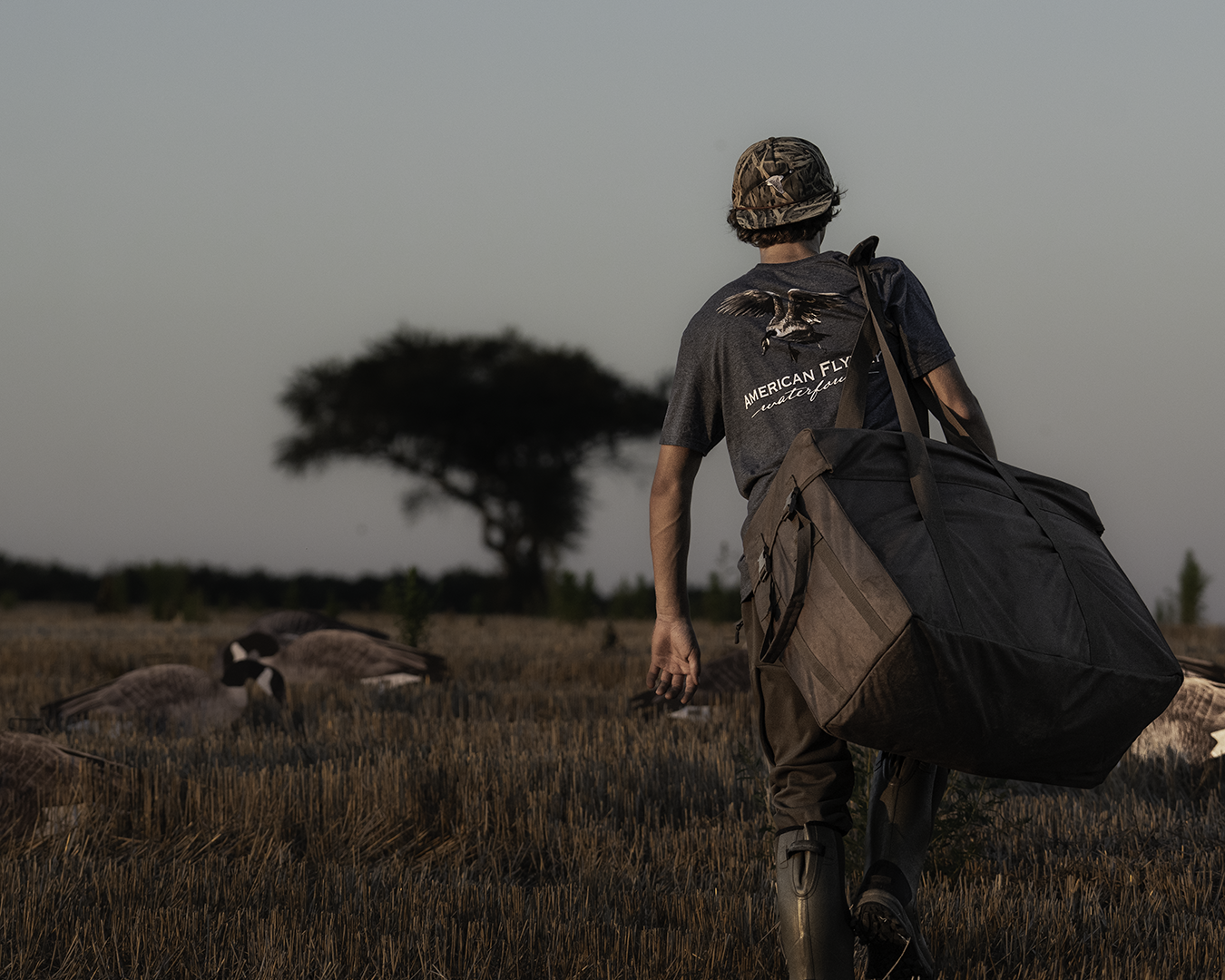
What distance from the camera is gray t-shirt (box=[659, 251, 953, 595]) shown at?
2580 millimetres

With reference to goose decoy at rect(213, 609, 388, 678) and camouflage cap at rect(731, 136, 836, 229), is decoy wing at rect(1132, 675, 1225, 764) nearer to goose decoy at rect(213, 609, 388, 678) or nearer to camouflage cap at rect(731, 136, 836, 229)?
camouflage cap at rect(731, 136, 836, 229)

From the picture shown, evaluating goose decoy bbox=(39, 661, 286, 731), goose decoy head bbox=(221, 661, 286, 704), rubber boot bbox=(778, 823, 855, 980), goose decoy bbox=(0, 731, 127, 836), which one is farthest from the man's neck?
goose decoy head bbox=(221, 661, 286, 704)

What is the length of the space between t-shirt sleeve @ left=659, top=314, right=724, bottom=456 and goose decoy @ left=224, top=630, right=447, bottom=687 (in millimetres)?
6741

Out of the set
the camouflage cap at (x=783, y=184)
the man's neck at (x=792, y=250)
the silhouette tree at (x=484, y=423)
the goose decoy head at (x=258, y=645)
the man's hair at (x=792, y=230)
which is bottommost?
the goose decoy head at (x=258, y=645)

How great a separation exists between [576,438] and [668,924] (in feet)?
114

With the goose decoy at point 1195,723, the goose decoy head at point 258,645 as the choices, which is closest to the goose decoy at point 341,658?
the goose decoy head at point 258,645

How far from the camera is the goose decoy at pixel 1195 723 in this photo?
5.74 meters

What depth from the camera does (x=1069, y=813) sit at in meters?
4.68

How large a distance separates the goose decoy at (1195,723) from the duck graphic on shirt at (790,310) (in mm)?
4008

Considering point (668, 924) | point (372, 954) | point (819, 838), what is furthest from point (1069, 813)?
point (372, 954)

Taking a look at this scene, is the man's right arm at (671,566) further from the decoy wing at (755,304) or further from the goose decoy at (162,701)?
the goose decoy at (162,701)

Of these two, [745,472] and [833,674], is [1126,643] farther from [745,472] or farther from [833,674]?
[745,472]

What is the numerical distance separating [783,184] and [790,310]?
0.99 ft

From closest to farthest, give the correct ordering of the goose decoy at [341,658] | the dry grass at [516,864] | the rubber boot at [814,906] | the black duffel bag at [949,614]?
the black duffel bag at [949,614] < the rubber boot at [814,906] < the dry grass at [516,864] < the goose decoy at [341,658]
